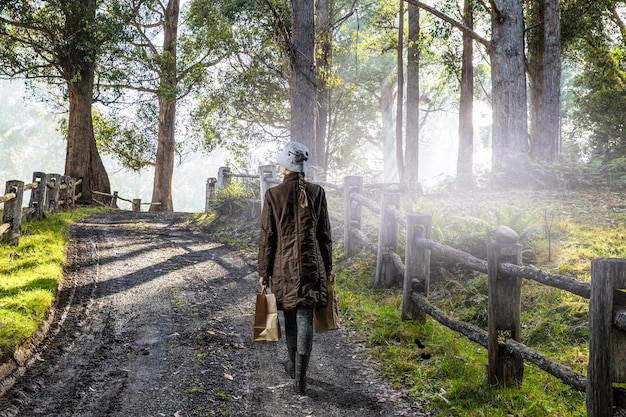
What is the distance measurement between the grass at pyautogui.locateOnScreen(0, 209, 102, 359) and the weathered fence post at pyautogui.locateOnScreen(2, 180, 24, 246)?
0.18m

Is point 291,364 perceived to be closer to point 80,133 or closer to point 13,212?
point 13,212

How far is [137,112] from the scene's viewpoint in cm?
2627

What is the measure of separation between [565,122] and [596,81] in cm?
2003

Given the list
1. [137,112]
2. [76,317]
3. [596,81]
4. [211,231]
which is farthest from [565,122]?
[76,317]

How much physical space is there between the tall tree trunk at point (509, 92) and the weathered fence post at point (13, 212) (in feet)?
36.1

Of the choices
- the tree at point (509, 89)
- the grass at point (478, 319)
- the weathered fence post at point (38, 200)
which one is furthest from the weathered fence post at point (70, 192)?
the tree at point (509, 89)

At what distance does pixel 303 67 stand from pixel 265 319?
976 centimetres

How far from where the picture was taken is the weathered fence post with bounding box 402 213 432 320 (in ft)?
19.6

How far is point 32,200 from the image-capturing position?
12039 millimetres

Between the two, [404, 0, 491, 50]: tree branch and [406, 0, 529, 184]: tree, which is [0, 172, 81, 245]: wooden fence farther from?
[406, 0, 529, 184]: tree

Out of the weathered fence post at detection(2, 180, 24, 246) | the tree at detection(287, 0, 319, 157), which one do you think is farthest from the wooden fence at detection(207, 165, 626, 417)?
the weathered fence post at detection(2, 180, 24, 246)

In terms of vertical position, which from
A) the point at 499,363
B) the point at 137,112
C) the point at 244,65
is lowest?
the point at 499,363

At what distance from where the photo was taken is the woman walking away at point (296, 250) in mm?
4102

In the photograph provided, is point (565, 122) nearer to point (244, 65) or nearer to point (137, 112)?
point (244, 65)
